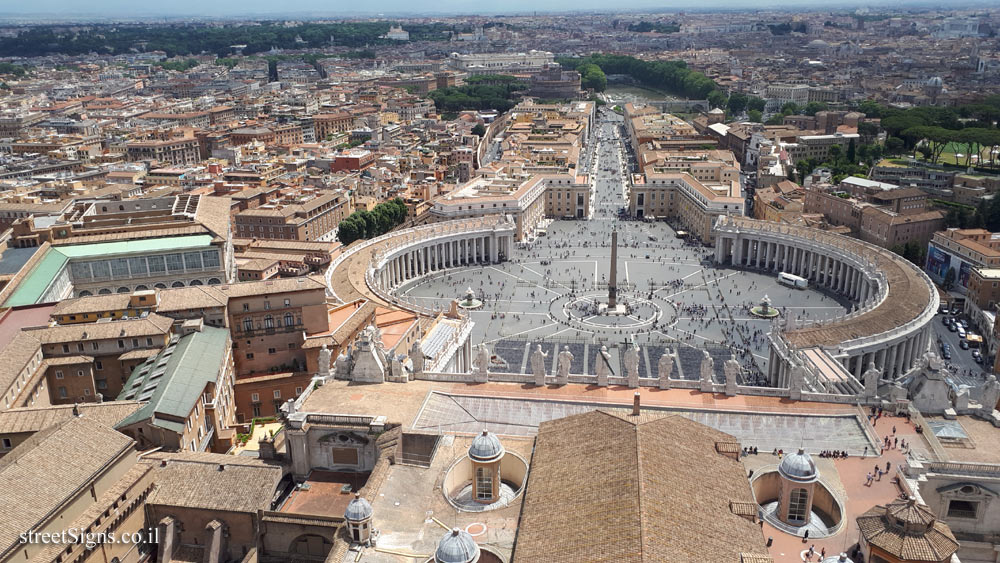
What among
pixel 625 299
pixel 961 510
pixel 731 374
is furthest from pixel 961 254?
pixel 961 510

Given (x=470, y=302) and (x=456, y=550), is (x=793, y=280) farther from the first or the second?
(x=456, y=550)

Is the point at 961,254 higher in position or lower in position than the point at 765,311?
higher

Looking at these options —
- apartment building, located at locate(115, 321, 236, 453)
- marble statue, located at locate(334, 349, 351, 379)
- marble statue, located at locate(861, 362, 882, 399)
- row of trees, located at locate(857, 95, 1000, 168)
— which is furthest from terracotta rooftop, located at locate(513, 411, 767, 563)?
row of trees, located at locate(857, 95, 1000, 168)

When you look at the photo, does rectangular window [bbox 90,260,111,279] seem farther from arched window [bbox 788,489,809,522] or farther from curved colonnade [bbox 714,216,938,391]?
arched window [bbox 788,489,809,522]

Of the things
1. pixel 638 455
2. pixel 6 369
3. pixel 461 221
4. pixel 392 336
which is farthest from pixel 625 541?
pixel 461 221

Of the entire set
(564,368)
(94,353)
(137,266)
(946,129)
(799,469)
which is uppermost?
(946,129)

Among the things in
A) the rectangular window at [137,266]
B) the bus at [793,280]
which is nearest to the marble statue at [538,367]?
the rectangular window at [137,266]

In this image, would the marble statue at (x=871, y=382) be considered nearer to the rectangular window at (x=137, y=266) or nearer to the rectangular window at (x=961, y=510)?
the rectangular window at (x=961, y=510)
